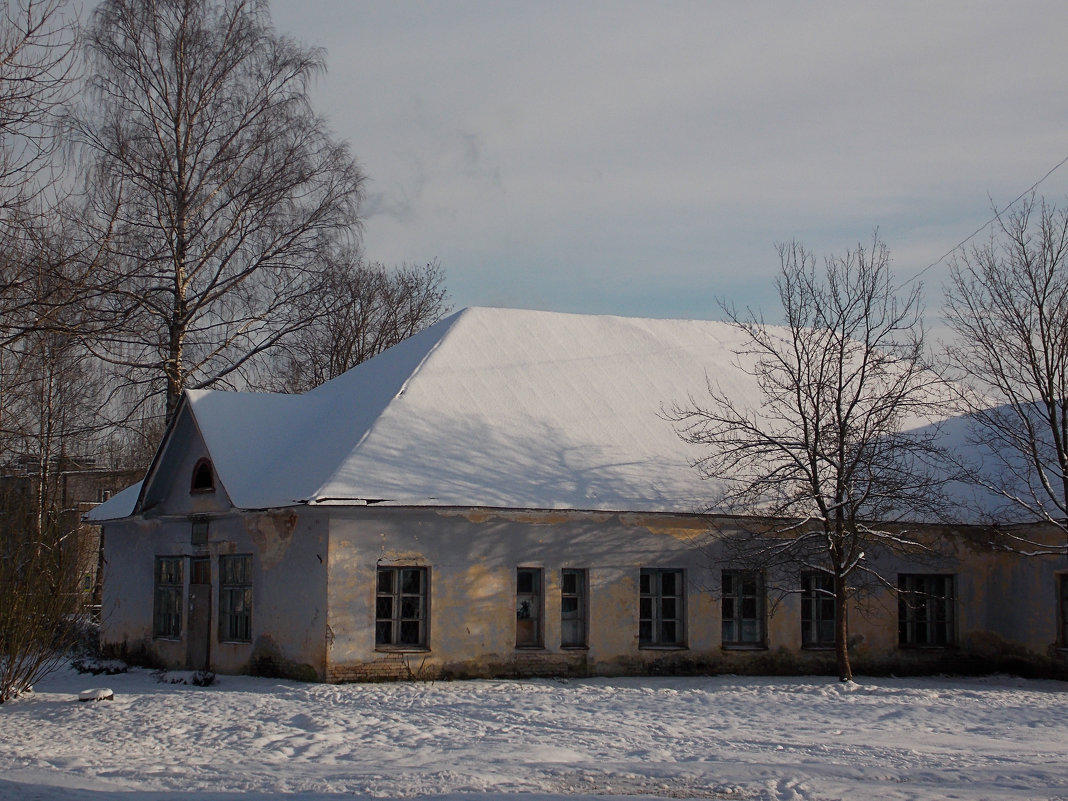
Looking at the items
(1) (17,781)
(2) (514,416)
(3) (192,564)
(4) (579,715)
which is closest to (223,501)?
(3) (192,564)

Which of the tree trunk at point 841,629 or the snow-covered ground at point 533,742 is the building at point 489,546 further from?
the tree trunk at point 841,629

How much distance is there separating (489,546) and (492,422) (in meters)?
2.30

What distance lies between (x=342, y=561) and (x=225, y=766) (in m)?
6.44

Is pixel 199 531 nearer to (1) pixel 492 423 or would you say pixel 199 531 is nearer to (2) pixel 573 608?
(1) pixel 492 423

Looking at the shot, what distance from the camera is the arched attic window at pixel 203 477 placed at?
19844 mm

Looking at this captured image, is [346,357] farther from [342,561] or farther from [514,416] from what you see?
[342,561]

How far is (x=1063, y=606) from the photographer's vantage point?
19719mm

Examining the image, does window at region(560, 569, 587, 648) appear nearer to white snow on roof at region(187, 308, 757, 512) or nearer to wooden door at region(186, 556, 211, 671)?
white snow on roof at region(187, 308, 757, 512)

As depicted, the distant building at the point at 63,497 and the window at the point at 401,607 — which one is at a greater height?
the distant building at the point at 63,497

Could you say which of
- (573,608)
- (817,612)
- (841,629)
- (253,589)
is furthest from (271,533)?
(817,612)

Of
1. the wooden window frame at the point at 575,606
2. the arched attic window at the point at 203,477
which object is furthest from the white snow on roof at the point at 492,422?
the wooden window frame at the point at 575,606

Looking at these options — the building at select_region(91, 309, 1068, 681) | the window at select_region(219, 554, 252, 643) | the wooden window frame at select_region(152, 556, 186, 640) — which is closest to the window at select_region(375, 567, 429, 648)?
the building at select_region(91, 309, 1068, 681)

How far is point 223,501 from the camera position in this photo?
19203 millimetres

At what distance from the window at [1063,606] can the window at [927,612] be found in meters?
1.76
